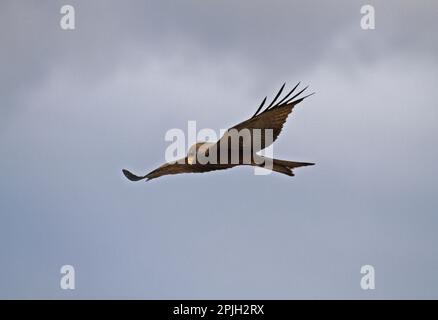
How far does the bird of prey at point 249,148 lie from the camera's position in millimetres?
11711

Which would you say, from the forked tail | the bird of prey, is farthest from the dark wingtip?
the forked tail

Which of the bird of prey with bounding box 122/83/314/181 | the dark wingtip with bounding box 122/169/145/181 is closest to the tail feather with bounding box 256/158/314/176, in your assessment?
the bird of prey with bounding box 122/83/314/181

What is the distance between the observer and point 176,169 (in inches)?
497

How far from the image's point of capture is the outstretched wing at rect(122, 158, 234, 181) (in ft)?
40.9

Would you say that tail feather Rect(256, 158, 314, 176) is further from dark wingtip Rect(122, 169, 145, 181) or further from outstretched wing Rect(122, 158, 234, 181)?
dark wingtip Rect(122, 169, 145, 181)

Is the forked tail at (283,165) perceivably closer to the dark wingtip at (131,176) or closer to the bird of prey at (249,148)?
the bird of prey at (249,148)

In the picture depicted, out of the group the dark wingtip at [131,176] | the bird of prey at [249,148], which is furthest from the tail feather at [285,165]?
the dark wingtip at [131,176]

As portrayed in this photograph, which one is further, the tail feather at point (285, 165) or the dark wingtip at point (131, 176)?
the dark wingtip at point (131, 176)

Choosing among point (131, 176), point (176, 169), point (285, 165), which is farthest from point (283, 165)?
point (131, 176)

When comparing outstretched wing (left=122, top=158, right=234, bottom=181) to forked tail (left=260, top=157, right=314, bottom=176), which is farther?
outstretched wing (left=122, top=158, right=234, bottom=181)
